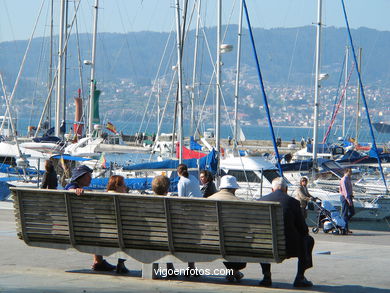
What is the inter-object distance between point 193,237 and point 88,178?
1743 mm

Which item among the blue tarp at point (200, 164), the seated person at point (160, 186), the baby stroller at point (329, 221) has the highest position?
the seated person at point (160, 186)

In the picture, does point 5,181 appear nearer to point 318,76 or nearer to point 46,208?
point 318,76

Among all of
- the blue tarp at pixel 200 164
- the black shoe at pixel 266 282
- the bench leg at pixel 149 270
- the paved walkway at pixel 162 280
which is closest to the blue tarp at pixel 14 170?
the blue tarp at pixel 200 164

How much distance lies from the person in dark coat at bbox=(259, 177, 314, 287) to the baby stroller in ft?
30.0

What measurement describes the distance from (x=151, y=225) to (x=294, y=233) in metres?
1.61

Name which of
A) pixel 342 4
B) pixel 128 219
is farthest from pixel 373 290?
pixel 342 4

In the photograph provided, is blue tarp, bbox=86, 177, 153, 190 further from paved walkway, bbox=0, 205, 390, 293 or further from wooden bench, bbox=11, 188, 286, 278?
wooden bench, bbox=11, 188, 286, 278

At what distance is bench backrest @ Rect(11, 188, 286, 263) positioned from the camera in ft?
30.7

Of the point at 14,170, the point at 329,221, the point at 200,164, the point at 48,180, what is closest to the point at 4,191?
the point at 14,170

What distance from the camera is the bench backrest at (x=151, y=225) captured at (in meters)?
9.34

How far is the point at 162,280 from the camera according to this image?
33.3 ft

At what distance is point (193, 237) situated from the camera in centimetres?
968

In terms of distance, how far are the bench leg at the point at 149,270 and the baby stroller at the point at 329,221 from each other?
921 centimetres

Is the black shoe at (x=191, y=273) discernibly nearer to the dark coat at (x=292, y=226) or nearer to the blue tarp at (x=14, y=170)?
the dark coat at (x=292, y=226)
